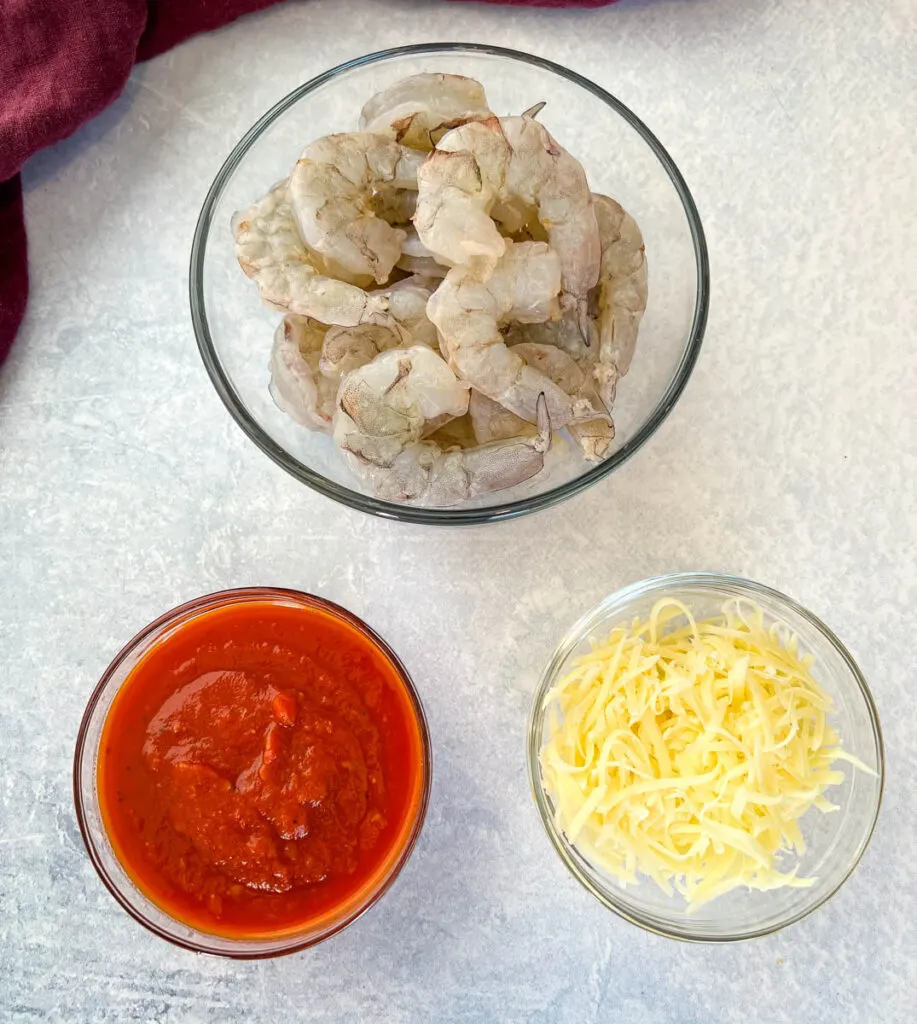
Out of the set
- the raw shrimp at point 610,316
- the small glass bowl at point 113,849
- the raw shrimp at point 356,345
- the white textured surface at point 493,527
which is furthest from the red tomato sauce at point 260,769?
the raw shrimp at point 610,316

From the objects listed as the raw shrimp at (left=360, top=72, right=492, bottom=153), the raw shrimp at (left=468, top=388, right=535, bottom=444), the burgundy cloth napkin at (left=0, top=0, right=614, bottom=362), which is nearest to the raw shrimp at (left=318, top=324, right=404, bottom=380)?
the raw shrimp at (left=468, top=388, right=535, bottom=444)

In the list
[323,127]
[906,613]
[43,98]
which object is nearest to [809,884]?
[906,613]

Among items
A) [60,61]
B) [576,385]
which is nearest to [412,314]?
[576,385]

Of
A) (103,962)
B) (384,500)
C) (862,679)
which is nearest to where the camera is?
(384,500)

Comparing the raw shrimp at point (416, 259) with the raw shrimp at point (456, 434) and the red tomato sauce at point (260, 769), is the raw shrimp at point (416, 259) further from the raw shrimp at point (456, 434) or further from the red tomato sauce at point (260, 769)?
the red tomato sauce at point (260, 769)

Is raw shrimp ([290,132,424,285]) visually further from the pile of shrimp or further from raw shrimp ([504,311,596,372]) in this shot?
raw shrimp ([504,311,596,372])

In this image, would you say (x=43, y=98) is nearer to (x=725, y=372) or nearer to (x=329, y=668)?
(x=329, y=668)
